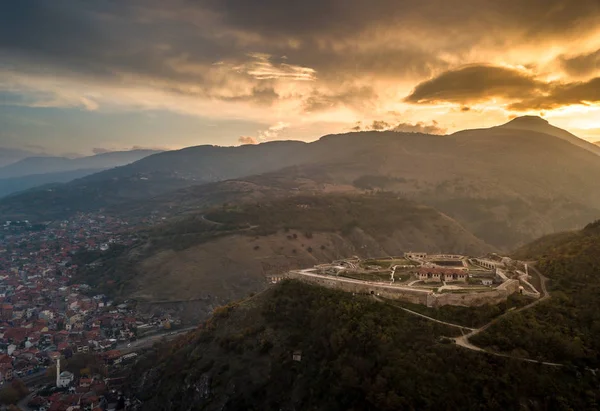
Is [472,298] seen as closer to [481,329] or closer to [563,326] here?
[481,329]

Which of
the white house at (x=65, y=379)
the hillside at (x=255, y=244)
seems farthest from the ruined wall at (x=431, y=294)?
the hillside at (x=255, y=244)

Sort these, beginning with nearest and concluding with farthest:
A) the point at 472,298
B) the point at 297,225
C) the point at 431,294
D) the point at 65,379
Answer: the point at 472,298
the point at 431,294
the point at 65,379
the point at 297,225

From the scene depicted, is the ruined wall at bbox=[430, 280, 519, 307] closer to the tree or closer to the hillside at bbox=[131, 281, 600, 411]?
the hillside at bbox=[131, 281, 600, 411]

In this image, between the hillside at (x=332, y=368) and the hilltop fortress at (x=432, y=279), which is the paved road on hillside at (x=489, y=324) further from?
the hillside at (x=332, y=368)

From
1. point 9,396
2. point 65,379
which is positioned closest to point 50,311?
point 65,379

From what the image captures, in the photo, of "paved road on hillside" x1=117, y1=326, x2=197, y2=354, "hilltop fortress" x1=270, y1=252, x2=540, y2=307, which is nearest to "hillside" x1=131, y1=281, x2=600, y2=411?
"hilltop fortress" x1=270, y1=252, x2=540, y2=307

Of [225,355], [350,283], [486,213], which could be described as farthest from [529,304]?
[486,213]
